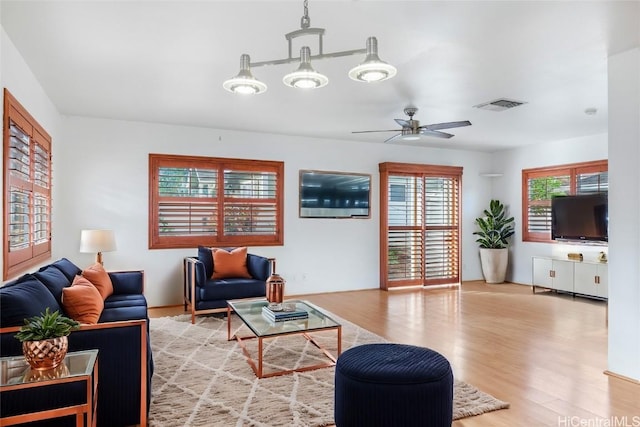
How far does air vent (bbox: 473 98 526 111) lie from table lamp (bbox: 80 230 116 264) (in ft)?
15.0

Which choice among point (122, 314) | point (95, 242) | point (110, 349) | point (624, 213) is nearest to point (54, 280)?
point (122, 314)

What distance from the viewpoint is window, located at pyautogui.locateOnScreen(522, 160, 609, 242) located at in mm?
6457

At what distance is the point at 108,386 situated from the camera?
2281 millimetres

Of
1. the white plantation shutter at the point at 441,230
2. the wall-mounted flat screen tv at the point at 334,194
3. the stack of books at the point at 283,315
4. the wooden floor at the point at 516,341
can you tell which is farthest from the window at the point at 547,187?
the stack of books at the point at 283,315

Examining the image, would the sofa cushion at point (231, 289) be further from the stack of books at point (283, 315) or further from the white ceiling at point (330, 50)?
the white ceiling at point (330, 50)

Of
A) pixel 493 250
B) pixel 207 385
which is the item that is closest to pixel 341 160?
pixel 493 250

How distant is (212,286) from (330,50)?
3042 millimetres

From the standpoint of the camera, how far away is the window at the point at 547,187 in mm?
6457

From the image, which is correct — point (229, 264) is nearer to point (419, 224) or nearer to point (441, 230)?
point (419, 224)


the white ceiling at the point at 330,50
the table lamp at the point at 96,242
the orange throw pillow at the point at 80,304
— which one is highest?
the white ceiling at the point at 330,50

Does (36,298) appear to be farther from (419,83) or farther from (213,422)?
(419,83)

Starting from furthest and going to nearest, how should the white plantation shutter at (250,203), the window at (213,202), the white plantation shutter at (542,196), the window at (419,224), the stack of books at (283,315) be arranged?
the window at (419,224), the white plantation shutter at (542,196), the white plantation shutter at (250,203), the window at (213,202), the stack of books at (283,315)

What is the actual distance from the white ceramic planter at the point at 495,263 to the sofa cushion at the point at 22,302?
7.02 m

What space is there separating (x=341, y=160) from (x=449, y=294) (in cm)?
284
